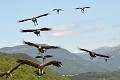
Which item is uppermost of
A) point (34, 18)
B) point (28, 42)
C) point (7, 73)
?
point (34, 18)

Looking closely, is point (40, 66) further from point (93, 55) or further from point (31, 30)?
point (93, 55)

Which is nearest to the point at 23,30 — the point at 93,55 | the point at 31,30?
the point at 31,30

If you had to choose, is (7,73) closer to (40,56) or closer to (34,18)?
(40,56)

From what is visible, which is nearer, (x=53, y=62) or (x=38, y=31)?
(x=53, y=62)

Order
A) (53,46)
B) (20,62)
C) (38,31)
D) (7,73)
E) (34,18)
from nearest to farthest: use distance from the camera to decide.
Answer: (20,62) → (7,73) → (53,46) → (38,31) → (34,18)

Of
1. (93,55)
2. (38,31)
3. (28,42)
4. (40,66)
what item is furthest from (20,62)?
(93,55)

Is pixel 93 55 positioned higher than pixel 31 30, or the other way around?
pixel 31 30

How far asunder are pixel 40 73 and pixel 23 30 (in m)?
5.96

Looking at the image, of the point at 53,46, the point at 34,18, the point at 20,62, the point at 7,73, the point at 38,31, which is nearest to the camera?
the point at 20,62

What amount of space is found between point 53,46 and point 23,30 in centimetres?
307

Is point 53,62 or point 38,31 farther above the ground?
point 38,31

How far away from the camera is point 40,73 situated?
1375 centimetres

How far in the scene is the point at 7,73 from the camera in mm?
14492

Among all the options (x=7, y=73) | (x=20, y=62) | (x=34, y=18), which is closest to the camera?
(x=20, y=62)
